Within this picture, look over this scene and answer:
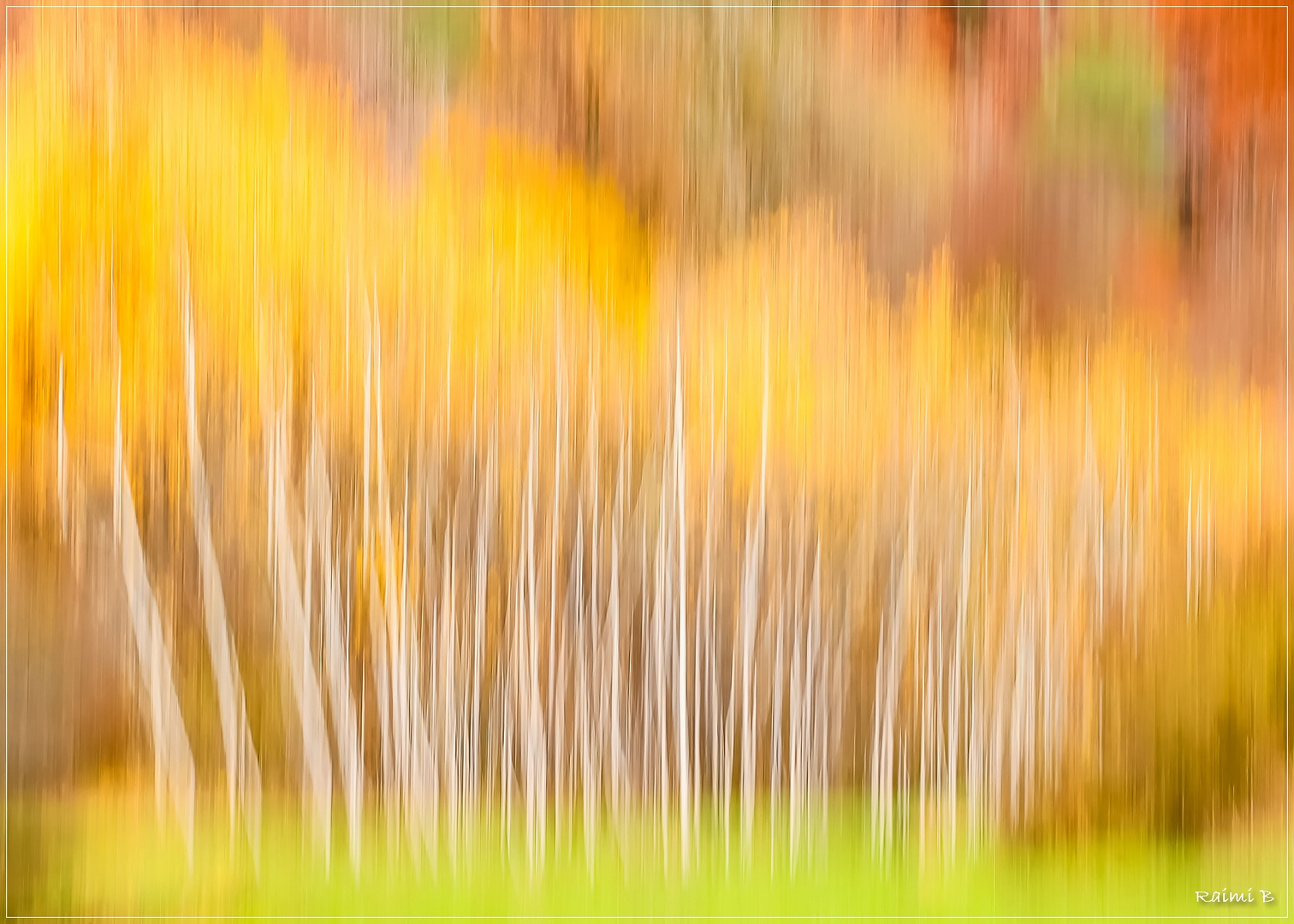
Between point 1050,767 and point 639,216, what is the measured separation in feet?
2.51

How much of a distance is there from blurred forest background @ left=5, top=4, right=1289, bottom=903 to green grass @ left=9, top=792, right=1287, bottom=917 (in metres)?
0.03

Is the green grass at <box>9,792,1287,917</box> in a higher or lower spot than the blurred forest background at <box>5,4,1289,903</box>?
lower

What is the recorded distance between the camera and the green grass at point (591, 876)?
1055 mm

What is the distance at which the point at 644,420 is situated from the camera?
1090 mm

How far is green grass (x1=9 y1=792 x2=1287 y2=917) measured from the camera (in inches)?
41.5

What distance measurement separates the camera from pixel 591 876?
107cm

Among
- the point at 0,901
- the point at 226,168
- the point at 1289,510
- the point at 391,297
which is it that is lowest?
the point at 0,901

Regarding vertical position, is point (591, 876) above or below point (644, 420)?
below

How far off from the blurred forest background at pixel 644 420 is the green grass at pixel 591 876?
0.03 m

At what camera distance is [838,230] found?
1105mm

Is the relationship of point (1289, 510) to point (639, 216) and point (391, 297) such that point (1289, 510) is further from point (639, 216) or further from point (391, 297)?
point (391, 297)

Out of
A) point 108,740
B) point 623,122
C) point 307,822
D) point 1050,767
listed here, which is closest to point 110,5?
point 623,122

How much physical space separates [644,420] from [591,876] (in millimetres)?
506

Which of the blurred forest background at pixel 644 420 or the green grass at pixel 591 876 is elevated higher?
the blurred forest background at pixel 644 420
